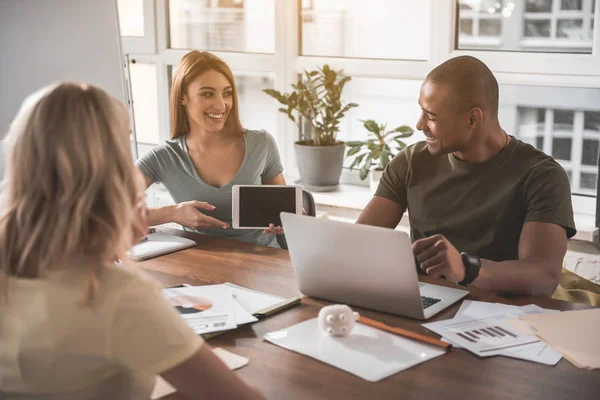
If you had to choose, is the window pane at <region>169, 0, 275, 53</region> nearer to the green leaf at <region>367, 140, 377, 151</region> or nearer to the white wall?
the green leaf at <region>367, 140, 377, 151</region>

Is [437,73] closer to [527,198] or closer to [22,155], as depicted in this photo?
[527,198]

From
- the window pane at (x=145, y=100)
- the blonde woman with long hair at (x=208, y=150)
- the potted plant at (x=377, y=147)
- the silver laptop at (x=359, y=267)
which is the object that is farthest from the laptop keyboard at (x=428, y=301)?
the window pane at (x=145, y=100)

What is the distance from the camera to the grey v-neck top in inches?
97.9

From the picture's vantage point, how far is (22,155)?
93 centimetres

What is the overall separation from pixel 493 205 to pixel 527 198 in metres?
0.10

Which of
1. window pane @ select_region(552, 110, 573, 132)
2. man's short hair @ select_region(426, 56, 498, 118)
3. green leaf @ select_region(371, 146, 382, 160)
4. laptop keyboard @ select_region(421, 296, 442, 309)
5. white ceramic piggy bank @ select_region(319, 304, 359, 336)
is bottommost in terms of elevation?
laptop keyboard @ select_region(421, 296, 442, 309)

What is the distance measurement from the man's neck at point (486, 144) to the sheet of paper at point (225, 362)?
1033mm

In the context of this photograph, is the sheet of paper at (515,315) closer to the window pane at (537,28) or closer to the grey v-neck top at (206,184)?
the grey v-neck top at (206,184)

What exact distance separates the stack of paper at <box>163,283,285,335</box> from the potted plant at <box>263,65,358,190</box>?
1.58m

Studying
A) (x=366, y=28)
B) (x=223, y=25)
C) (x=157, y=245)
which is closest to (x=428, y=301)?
(x=157, y=245)

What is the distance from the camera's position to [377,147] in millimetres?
3230

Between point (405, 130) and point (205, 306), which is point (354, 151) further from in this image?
point (205, 306)

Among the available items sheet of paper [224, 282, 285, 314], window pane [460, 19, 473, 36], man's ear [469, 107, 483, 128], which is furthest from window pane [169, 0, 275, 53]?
sheet of paper [224, 282, 285, 314]

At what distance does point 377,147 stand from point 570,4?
97 centimetres
